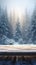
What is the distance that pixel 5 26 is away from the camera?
1512 millimetres

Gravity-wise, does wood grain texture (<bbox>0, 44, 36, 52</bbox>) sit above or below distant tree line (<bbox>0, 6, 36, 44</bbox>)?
below

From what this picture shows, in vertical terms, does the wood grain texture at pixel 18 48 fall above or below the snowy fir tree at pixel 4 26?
below

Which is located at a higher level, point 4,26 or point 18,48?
point 4,26

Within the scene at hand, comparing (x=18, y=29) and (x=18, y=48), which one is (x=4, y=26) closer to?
(x=18, y=29)

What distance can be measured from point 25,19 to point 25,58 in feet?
1.06

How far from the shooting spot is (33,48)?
1459 millimetres

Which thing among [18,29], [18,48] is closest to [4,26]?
[18,29]

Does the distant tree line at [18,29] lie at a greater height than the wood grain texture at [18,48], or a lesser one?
greater

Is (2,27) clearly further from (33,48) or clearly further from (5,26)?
(33,48)

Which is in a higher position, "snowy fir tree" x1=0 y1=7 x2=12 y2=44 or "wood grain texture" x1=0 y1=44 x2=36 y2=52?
"snowy fir tree" x1=0 y1=7 x2=12 y2=44

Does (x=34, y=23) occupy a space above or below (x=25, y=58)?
above

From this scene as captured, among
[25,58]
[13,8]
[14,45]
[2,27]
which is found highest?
[13,8]

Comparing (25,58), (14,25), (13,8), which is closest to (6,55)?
(25,58)

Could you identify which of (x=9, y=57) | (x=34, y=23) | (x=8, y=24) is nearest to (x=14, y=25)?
(x=8, y=24)
